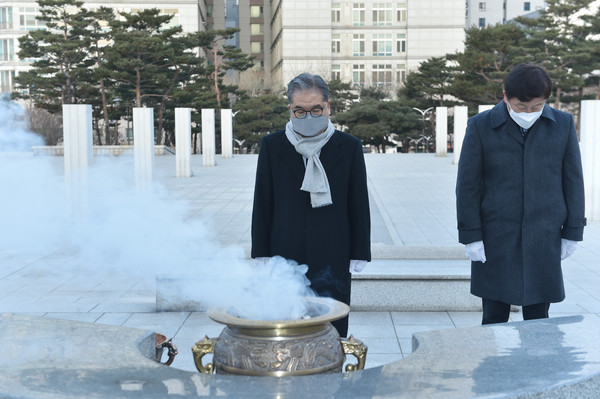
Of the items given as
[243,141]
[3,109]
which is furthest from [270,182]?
[243,141]

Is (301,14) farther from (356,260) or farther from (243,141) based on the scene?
(356,260)

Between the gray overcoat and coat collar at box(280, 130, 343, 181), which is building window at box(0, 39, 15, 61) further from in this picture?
the gray overcoat

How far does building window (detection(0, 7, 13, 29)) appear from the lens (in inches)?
2485

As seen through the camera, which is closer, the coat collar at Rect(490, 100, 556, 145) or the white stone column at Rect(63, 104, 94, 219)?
the coat collar at Rect(490, 100, 556, 145)

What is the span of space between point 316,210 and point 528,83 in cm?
107

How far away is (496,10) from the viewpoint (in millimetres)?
87312

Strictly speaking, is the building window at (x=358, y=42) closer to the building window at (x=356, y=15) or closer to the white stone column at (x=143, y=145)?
the building window at (x=356, y=15)

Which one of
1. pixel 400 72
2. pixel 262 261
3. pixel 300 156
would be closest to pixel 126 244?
pixel 262 261

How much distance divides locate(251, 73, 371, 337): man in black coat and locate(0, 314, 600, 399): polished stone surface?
0.50m

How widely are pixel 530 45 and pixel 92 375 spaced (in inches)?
1764

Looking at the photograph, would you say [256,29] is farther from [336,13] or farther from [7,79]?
[7,79]

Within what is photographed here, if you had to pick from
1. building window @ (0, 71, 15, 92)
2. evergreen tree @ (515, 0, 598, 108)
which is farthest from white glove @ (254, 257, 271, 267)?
building window @ (0, 71, 15, 92)

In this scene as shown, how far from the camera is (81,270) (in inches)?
309

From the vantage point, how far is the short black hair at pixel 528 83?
11.0ft
